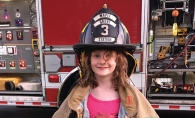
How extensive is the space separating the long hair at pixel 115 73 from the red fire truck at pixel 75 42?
3.13 ft

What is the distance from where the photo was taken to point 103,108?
153cm

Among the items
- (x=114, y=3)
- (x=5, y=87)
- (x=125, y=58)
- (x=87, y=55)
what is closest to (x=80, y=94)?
(x=87, y=55)

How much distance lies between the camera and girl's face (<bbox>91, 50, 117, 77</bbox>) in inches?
59.4

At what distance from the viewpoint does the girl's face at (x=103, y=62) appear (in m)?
1.51

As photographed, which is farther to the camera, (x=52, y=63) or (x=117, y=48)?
(x=52, y=63)

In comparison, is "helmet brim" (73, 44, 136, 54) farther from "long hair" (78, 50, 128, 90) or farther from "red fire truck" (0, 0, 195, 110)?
"red fire truck" (0, 0, 195, 110)

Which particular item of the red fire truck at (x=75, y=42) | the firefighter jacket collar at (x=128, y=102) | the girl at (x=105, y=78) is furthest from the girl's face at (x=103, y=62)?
the red fire truck at (x=75, y=42)

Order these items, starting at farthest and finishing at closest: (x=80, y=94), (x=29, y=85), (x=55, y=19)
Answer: (x=29, y=85)
(x=55, y=19)
(x=80, y=94)

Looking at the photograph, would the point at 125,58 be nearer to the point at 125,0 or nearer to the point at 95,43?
the point at 95,43

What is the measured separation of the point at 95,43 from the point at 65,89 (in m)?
0.71

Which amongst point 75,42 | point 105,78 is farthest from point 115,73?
point 75,42

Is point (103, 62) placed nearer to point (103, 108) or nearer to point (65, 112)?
point (103, 108)

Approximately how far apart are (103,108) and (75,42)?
71.3 inches

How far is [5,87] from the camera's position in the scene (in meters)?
4.08
